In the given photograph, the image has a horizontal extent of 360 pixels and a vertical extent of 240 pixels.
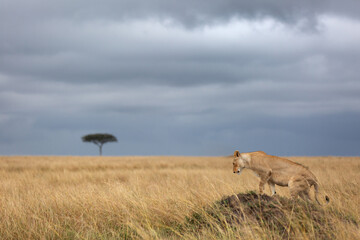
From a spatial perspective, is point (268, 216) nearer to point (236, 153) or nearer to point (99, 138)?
point (236, 153)

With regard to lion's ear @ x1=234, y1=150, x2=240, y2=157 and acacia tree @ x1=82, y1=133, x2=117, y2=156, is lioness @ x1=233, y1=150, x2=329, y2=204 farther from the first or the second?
acacia tree @ x1=82, y1=133, x2=117, y2=156

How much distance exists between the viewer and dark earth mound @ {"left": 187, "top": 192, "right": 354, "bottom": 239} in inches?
232

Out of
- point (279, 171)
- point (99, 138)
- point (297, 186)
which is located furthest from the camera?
point (99, 138)

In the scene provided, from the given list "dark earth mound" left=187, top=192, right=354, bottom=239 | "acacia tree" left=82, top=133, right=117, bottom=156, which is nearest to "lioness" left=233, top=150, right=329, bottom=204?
"dark earth mound" left=187, top=192, right=354, bottom=239

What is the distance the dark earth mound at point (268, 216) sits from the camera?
19.3ft

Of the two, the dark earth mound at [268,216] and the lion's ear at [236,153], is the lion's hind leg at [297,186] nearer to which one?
the dark earth mound at [268,216]

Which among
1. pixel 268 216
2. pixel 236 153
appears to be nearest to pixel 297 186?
pixel 236 153

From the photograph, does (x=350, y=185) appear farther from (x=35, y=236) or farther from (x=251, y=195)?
(x=35, y=236)

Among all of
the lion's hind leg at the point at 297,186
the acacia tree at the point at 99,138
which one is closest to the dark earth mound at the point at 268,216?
the lion's hind leg at the point at 297,186

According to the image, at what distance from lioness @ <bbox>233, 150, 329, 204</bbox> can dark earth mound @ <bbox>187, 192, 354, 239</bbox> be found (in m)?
1.34

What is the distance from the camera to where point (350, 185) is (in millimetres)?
12266

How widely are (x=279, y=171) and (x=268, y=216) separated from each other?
2424mm

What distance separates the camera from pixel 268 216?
21.1 feet

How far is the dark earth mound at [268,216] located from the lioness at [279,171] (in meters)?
1.34
